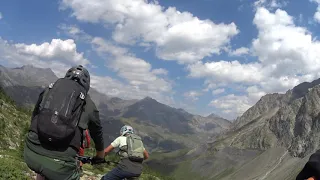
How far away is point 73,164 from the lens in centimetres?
749

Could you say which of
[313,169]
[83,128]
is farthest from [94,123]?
[313,169]

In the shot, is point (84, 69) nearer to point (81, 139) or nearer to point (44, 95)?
point (44, 95)

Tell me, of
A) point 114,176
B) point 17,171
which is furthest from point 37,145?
point 17,171

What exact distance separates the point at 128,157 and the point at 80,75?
5072mm

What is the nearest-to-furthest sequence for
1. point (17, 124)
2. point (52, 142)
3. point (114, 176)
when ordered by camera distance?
1. point (52, 142)
2. point (114, 176)
3. point (17, 124)

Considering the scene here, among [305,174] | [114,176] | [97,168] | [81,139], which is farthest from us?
[97,168]

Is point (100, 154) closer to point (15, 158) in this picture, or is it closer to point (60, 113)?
point (60, 113)

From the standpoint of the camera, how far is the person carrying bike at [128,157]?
1202 cm

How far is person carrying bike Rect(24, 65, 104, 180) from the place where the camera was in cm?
716

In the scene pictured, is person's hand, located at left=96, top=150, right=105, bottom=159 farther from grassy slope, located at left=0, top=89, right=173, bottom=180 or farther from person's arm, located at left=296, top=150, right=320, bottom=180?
grassy slope, located at left=0, top=89, right=173, bottom=180

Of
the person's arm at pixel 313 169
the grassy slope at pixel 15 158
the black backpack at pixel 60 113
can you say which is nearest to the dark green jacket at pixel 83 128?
the black backpack at pixel 60 113

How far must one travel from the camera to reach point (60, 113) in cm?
721

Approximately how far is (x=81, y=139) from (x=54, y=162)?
2.51 ft

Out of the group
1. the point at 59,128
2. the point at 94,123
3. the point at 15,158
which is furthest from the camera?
the point at 15,158
